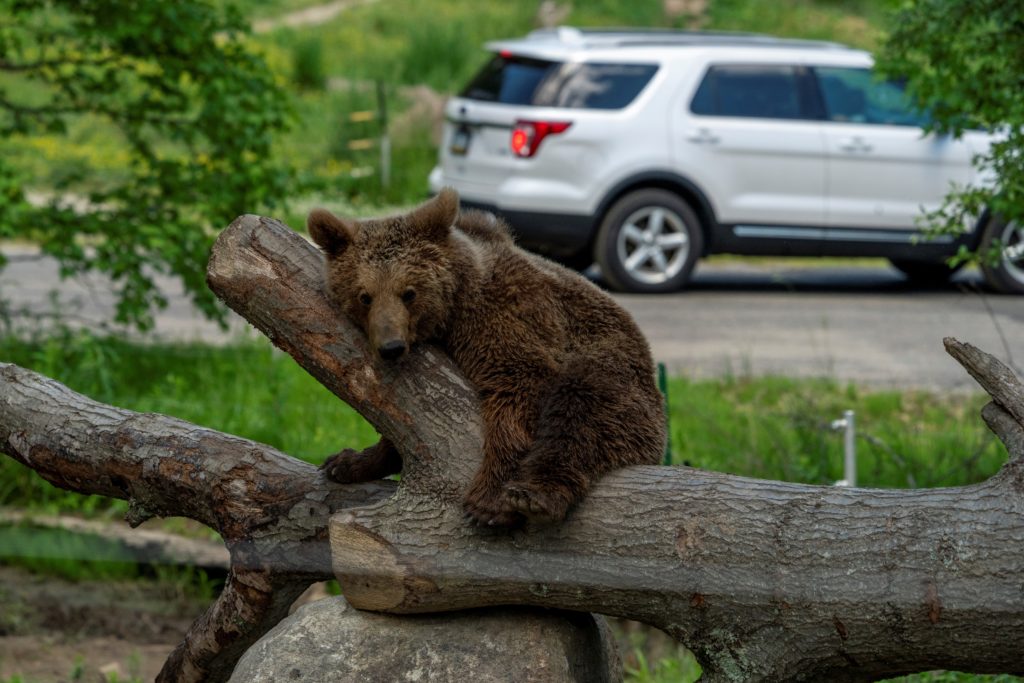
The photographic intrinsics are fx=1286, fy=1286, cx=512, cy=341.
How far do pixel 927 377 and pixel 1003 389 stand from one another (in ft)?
17.3

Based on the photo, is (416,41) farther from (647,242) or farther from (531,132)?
(647,242)

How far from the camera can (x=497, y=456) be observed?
343 cm

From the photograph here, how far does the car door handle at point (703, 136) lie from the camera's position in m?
11.6

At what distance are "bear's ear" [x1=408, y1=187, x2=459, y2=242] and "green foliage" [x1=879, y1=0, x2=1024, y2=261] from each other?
287 centimetres

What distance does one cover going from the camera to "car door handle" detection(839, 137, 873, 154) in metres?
11.6

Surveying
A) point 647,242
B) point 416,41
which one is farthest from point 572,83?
point 416,41

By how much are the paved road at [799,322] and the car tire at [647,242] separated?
21 centimetres

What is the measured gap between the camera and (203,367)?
309 inches

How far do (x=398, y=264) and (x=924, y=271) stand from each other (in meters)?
10.2

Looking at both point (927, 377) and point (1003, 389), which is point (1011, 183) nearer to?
point (1003, 389)

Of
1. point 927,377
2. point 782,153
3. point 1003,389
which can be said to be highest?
point 1003,389

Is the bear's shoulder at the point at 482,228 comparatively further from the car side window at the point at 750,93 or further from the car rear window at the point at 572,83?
the car side window at the point at 750,93

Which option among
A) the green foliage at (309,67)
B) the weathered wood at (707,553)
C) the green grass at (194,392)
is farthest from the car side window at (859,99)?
the green foliage at (309,67)

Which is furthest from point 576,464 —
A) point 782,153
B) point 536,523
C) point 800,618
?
point 782,153
